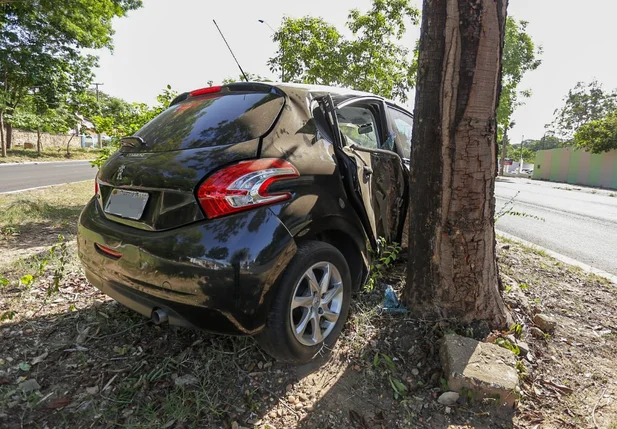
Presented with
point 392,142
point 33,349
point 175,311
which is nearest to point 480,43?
point 392,142

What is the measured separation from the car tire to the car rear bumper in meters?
0.08

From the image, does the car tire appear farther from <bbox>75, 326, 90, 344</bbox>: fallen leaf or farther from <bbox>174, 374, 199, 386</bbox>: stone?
<bbox>75, 326, 90, 344</bbox>: fallen leaf

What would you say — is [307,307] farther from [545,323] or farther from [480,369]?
[545,323]

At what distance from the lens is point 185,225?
5.94ft

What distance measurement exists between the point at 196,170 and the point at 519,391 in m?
2.09

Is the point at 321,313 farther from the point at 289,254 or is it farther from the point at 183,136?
the point at 183,136

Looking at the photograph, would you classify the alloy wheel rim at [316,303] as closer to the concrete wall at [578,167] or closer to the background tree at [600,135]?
the concrete wall at [578,167]

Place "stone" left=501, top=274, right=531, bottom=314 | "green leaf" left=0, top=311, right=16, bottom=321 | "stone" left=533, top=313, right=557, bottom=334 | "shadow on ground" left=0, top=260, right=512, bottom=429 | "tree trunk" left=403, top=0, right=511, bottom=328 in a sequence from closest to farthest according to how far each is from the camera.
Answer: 1. "shadow on ground" left=0, top=260, right=512, bottom=429
2. "tree trunk" left=403, top=0, right=511, bottom=328
3. "green leaf" left=0, top=311, right=16, bottom=321
4. "stone" left=533, top=313, right=557, bottom=334
5. "stone" left=501, top=274, right=531, bottom=314

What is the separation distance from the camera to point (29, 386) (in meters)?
1.98

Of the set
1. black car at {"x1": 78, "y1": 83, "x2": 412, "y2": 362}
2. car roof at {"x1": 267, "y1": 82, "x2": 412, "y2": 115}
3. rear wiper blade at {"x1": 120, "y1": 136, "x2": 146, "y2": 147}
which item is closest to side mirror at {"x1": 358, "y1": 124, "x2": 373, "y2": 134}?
car roof at {"x1": 267, "y1": 82, "x2": 412, "y2": 115}

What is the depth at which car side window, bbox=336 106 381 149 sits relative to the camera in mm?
3033

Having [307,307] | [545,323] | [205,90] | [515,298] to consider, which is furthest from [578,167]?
[307,307]

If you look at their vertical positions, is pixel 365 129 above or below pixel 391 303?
above

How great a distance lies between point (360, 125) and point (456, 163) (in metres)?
1.13
